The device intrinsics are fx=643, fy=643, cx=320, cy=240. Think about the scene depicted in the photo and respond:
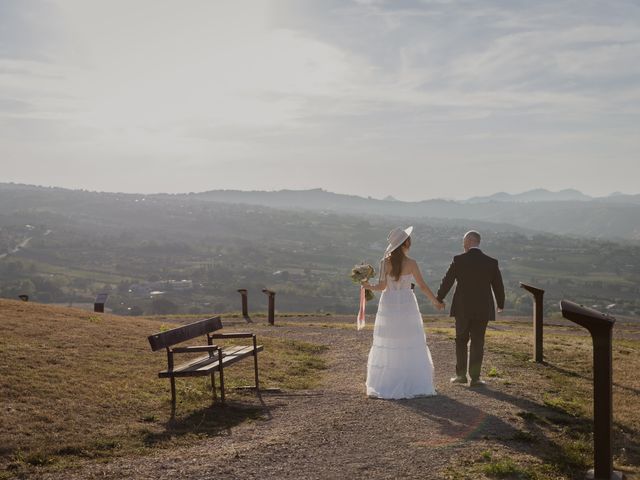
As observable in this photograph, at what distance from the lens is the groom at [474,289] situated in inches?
409

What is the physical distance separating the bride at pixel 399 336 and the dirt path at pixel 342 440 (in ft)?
1.11

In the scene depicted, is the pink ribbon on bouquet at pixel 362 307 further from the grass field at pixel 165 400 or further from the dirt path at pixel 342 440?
the dirt path at pixel 342 440

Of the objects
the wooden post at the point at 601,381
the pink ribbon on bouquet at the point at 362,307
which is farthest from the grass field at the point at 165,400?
the pink ribbon on bouquet at the point at 362,307

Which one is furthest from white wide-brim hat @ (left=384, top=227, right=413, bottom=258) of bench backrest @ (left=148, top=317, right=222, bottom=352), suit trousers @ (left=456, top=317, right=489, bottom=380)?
bench backrest @ (left=148, top=317, right=222, bottom=352)

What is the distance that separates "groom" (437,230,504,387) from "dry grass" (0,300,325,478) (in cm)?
311

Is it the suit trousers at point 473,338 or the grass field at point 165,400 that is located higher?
the suit trousers at point 473,338

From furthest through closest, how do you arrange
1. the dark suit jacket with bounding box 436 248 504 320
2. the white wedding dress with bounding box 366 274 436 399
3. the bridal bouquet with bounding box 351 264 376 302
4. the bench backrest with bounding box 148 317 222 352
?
the bridal bouquet with bounding box 351 264 376 302 < the dark suit jacket with bounding box 436 248 504 320 < the white wedding dress with bounding box 366 274 436 399 < the bench backrest with bounding box 148 317 222 352

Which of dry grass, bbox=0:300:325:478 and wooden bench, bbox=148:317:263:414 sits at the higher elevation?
wooden bench, bbox=148:317:263:414

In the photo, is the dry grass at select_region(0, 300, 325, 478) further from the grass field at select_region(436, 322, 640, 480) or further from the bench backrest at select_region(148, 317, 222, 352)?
the grass field at select_region(436, 322, 640, 480)

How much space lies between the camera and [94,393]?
9664 mm

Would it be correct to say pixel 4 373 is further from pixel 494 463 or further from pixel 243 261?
pixel 243 261

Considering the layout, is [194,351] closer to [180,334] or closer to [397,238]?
[180,334]

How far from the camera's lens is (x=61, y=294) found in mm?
88125

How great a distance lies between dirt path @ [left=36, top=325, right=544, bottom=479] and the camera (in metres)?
6.64
